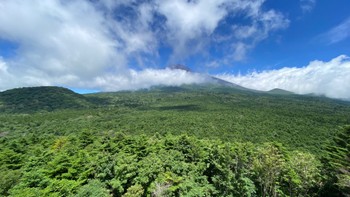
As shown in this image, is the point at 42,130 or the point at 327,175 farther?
the point at 42,130

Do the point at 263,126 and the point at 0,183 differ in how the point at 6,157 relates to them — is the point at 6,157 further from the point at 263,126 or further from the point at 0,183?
the point at 263,126

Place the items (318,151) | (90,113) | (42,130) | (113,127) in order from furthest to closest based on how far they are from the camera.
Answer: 1. (90,113)
2. (113,127)
3. (42,130)
4. (318,151)

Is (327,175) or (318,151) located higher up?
(327,175)

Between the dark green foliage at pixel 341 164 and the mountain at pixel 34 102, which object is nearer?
the dark green foliage at pixel 341 164

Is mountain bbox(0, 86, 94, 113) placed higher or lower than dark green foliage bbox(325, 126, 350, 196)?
lower

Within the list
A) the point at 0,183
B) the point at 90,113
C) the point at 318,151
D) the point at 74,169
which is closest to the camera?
the point at 0,183

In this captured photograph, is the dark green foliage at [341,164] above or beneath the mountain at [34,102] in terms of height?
above

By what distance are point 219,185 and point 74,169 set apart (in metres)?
18.1

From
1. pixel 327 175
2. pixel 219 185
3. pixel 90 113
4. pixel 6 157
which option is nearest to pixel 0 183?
pixel 6 157

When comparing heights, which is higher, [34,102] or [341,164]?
[341,164]

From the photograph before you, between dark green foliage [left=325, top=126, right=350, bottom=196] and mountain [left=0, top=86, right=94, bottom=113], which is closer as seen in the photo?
dark green foliage [left=325, top=126, right=350, bottom=196]

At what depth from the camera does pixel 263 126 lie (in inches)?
3393

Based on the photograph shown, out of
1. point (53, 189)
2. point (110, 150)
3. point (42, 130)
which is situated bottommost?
point (42, 130)

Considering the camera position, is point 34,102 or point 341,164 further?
point 34,102
